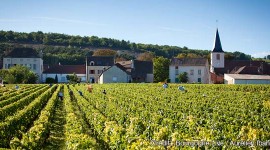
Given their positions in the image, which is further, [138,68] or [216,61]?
[138,68]

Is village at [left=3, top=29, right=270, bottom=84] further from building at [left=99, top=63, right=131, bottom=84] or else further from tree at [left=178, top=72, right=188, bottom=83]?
tree at [left=178, top=72, right=188, bottom=83]

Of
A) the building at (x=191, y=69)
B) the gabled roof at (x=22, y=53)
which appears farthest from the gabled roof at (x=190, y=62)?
the gabled roof at (x=22, y=53)

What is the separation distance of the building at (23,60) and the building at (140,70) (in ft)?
69.9

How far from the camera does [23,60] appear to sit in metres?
85.8

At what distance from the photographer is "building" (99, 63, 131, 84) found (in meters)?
75.9

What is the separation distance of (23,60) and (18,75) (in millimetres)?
16034

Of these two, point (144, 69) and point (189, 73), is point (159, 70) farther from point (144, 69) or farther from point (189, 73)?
point (144, 69)

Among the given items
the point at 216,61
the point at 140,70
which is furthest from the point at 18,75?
the point at 216,61

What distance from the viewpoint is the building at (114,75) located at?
75875 millimetres

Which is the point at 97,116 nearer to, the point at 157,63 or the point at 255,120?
the point at 255,120

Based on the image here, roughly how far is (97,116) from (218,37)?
63.3m

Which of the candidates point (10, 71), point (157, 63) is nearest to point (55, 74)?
point (10, 71)

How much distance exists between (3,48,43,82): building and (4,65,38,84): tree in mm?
11510

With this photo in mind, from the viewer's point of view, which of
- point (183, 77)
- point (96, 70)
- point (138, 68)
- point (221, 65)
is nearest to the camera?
point (183, 77)
